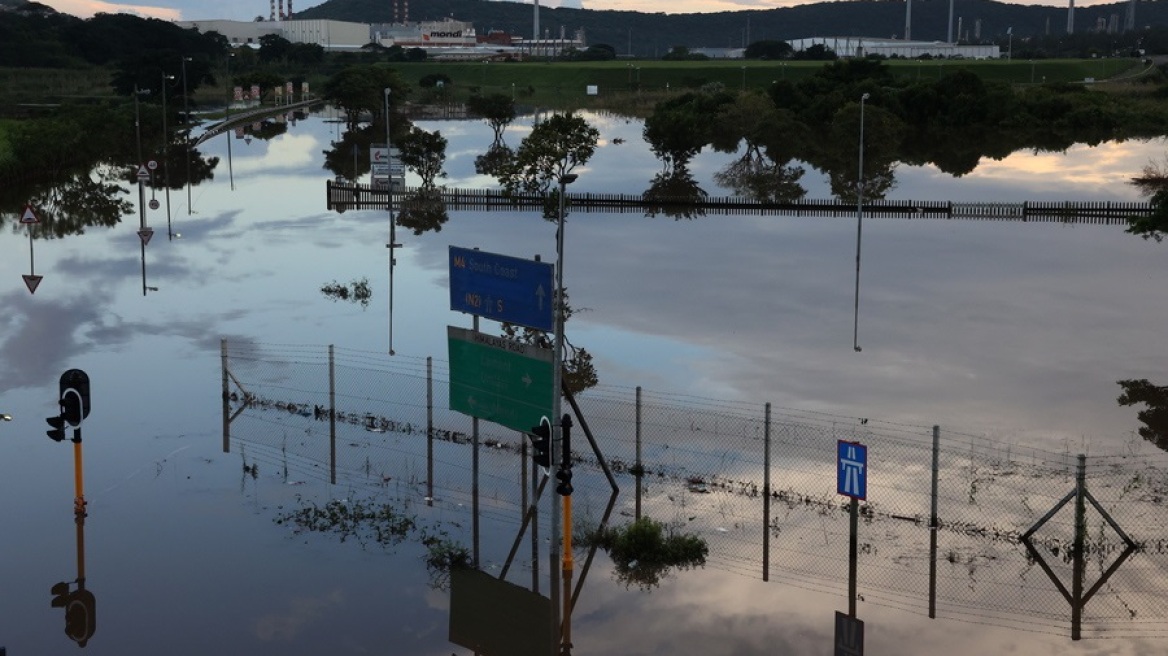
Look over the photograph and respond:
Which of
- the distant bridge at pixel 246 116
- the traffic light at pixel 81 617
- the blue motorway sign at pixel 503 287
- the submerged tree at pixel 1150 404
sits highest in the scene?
the distant bridge at pixel 246 116

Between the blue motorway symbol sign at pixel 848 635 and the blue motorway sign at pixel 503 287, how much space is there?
739 centimetres

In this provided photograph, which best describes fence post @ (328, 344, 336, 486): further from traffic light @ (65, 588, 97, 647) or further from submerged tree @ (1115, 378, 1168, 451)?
submerged tree @ (1115, 378, 1168, 451)

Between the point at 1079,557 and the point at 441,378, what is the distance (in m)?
16.9

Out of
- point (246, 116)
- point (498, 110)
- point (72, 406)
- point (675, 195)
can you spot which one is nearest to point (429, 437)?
point (72, 406)

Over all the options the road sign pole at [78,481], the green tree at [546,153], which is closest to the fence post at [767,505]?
the road sign pole at [78,481]

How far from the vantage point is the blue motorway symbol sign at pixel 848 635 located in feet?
67.3

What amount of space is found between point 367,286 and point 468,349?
23488 millimetres

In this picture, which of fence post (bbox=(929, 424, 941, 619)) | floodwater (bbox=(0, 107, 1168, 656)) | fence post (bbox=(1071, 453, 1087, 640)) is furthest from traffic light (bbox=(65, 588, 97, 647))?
fence post (bbox=(1071, 453, 1087, 640))

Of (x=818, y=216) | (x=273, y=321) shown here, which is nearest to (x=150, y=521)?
(x=273, y=321)

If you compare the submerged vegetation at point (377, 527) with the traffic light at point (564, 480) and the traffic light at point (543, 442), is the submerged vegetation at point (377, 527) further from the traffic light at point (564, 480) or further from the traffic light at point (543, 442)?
the traffic light at point (543, 442)

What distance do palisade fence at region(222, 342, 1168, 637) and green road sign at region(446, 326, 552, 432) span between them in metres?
1.89

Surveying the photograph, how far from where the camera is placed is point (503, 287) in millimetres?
26359

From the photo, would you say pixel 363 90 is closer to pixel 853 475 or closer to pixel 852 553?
pixel 852 553

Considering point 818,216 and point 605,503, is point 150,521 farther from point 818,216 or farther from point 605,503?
point 818,216
